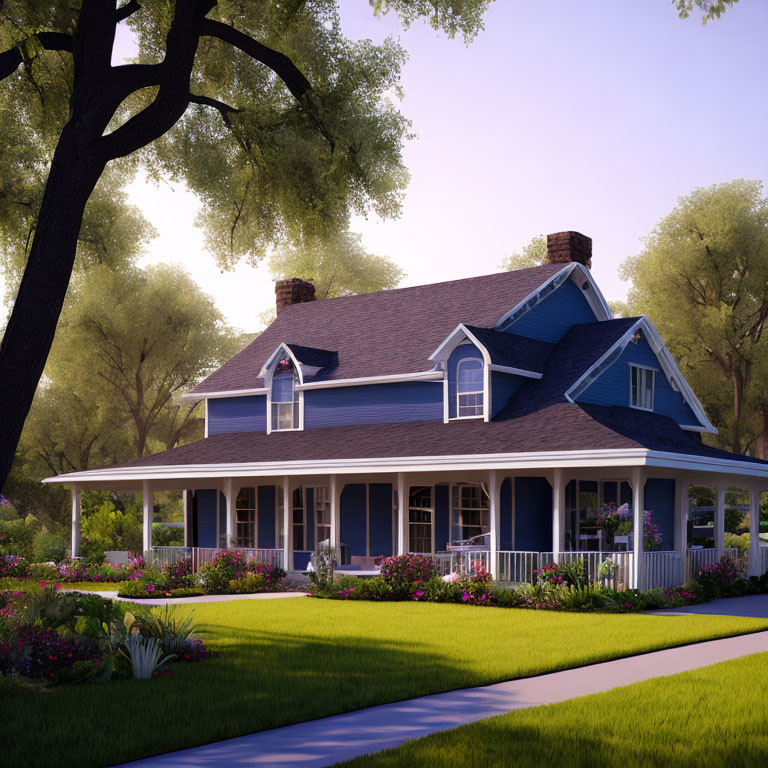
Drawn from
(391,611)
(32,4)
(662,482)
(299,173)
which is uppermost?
(32,4)

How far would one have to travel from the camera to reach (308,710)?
33.7 feet

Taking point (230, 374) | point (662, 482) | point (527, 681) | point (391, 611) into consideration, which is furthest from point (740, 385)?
point (527, 681)

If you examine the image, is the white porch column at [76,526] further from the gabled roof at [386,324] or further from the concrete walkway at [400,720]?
the concrete walkway at [400,720]

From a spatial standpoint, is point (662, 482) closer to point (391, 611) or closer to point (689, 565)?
point (689, 565)

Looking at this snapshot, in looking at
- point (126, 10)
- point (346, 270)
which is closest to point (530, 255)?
point (346, 270)

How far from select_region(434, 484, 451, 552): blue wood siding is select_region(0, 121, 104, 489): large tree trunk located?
15.4m

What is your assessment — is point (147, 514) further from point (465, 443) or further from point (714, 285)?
point (714, 285)

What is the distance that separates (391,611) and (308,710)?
32.7 feet

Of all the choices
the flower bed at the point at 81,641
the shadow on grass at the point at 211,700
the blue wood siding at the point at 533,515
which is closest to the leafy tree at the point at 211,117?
the flower bed at the point at 81,641

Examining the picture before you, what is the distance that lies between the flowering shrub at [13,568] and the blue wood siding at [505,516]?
45.9 ft

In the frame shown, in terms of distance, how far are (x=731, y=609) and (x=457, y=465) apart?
257 inches

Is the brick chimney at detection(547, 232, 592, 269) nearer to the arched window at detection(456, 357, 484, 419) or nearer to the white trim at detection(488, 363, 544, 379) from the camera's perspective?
the white trim at detection(488, 363, 544, 379)

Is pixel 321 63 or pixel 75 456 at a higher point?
pixel 321 63

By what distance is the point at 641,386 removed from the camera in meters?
29.0
